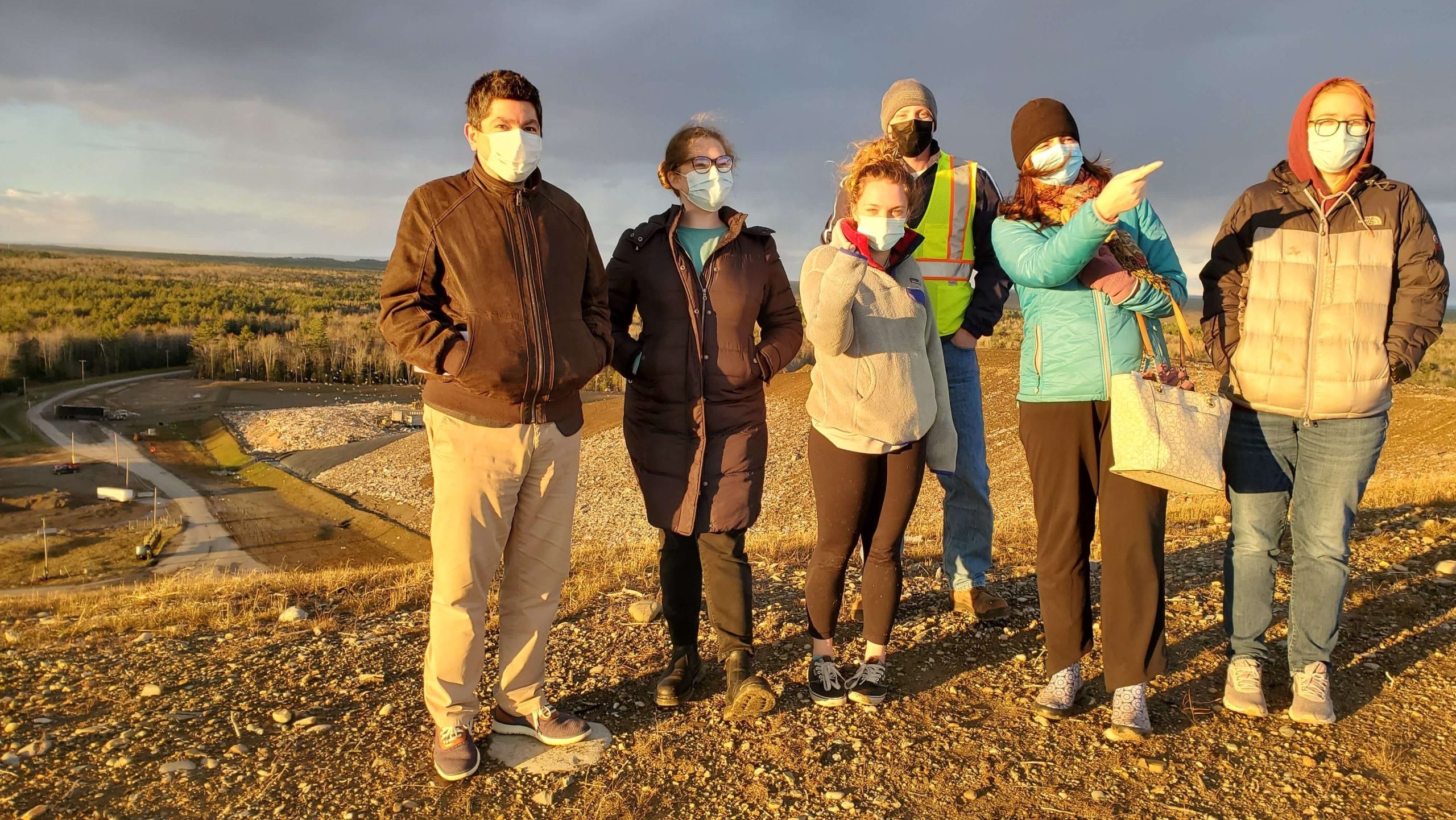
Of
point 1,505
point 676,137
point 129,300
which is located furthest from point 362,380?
point 676,137

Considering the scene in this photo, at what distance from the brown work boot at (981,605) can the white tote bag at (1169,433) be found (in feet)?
5.63

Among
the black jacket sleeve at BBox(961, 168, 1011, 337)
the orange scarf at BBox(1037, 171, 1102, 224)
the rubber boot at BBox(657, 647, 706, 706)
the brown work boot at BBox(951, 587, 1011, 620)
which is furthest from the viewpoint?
the brown work boot at BBox(951, 587, 1011, 620)

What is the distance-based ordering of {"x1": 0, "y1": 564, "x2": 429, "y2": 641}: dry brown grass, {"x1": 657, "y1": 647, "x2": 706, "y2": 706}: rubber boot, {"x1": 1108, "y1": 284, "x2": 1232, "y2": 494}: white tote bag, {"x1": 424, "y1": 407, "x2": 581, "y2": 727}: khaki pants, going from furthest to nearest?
{"x1": 0, "y1": 564, "x2": 429, "y2": 641}: dry brown grass, {"x1": 657, "y1": 647, "x2": 706, "y2": 706}: rubber boot, {"x1": 424, "y1": 407, "x2": 581, "y2": 727}: khaki pants, {"x1": 1108, "y1": 284, "x2": 1232, "y2": 494}: white tote bag

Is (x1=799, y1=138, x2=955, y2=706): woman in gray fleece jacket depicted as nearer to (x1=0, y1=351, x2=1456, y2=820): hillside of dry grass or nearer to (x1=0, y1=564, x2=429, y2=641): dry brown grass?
(x1=0, y1=351, x2=1456, y2=820): hillside of dry grass

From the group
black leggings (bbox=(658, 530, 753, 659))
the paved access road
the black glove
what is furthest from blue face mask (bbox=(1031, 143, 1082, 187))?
the paved access road

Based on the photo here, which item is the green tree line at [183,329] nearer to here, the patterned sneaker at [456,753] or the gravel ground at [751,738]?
the gravel ground at [751,738]

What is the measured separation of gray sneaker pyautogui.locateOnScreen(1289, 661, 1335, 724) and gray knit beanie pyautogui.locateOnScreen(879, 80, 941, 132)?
2892 millimetres

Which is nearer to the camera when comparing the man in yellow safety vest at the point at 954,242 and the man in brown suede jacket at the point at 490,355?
the man in brown suede jacket at the point at 490,355

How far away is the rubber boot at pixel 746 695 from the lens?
3475 millimetres

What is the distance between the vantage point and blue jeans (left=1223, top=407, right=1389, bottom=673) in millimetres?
3332

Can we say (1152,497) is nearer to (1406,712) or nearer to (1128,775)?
(1128,775)

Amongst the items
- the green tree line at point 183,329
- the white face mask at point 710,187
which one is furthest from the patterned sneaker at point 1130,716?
the green tree line at point 183,329

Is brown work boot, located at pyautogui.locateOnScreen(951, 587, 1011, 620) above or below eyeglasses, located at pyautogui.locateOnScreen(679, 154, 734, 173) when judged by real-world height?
below

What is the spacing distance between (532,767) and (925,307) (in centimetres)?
234
